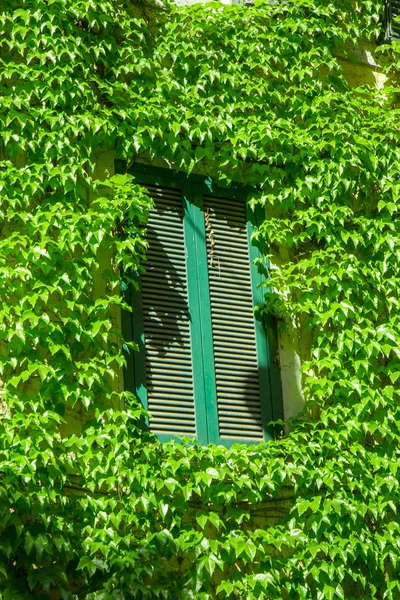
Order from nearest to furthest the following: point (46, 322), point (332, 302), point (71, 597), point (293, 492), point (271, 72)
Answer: point (71, 597), point (46, 322), point (293, 492), point (332, 302), point (271, 72)

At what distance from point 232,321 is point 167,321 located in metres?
0.59

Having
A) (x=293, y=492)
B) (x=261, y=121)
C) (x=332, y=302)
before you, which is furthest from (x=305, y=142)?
(x=293, y=492)

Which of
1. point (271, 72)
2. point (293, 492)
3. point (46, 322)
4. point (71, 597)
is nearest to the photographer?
point (71, 597)

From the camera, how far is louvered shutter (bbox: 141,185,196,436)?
8680 millimetres

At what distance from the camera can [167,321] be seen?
8922 millimetres

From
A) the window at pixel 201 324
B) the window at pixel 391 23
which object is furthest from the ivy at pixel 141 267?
the window at pixel 391 23

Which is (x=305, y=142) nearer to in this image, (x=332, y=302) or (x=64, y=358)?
(x=332, y=302)

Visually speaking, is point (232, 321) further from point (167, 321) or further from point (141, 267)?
point (141, 267)

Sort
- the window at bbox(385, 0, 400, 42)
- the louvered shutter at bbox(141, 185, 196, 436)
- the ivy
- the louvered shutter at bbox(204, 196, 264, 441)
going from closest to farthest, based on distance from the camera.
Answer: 1. the ivy
2. the louvered shutter at bbox(141, 185, 196, 436)
3. the louvered shutter at bbox(204, 196, 264, 441)
4. the window at bbox(385, 0, 400, 42)

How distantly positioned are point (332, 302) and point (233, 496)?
1891mm

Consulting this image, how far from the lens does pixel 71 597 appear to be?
24.6ft

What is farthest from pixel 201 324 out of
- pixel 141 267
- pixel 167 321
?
pixel 141 267

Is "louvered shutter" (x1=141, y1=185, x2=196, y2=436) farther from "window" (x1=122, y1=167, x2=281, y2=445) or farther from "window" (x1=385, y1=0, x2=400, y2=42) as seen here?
"window" (x1=385, y1=0, x2=400, y2=42)

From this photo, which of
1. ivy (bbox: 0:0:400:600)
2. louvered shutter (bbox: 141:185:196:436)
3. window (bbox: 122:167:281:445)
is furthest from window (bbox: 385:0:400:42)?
louvered shutter (bbox: 141:185:196:436)
